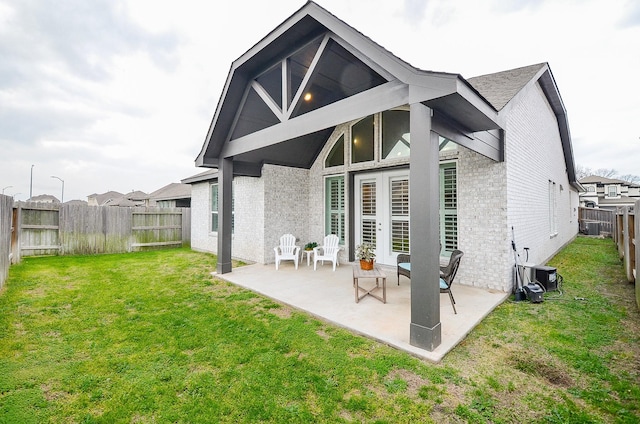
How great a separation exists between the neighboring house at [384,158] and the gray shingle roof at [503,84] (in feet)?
0.14

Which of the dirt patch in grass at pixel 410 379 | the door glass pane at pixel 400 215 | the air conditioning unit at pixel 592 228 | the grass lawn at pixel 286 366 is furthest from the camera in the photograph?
the air conditioning unit at pixel 592 228

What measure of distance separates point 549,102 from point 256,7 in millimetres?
9013

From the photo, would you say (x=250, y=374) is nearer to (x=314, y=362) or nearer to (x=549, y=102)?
(x=314, y=362)

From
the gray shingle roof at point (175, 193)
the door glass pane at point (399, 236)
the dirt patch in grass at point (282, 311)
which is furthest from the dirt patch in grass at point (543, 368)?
the gray shingle roof at point (175, 193)

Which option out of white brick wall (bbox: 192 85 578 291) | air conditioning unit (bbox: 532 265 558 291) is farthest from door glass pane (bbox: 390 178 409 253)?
air conditioning unit (bbox: 532 265 558 291)

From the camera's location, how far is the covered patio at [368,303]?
3.17 meters

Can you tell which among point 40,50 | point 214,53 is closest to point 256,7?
point 214,53

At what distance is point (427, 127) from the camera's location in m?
2.90

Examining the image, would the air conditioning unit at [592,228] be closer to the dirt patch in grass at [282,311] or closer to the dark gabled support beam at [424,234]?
the dark gabled support beam at [424,234]

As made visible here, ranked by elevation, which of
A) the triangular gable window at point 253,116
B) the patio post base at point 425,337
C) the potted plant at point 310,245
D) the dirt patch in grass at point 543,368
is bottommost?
the dirt patch in grass at point 543,368

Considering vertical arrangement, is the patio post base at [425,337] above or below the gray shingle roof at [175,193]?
below

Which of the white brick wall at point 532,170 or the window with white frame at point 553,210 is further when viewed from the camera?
the window with white frame at point 553,210

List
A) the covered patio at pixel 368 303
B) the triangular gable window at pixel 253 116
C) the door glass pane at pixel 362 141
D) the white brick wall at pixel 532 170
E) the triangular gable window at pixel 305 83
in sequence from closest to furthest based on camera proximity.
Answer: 1. the covered patio at pixel 368 303
2. the triangular gable window at pixel 305 83
3. the white brick wall at pixel 532 170
4. the triangular gable window at pixel 253 116
5. the door glass pane at pixel 362 141

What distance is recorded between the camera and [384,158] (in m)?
6.49
